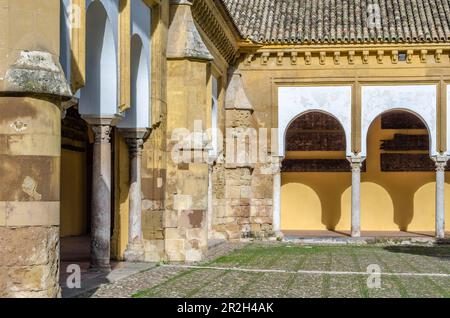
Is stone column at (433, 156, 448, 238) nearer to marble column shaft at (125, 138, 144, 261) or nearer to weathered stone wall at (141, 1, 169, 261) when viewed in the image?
weathered stone wall at (141, 1, 169, 261)

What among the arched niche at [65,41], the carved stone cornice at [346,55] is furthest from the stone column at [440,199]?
the arched niche at [65,41]

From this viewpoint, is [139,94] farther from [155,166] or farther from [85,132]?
[85,132]

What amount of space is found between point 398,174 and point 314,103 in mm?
5130

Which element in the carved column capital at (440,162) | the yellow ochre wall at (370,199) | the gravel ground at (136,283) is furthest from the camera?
the yellow ochre wall at (370,199)

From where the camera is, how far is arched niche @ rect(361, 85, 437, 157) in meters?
24.0

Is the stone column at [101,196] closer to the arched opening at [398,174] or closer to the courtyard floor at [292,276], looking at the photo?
the courtyard floor at [292,276]

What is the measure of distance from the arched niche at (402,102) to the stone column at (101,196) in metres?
12.5

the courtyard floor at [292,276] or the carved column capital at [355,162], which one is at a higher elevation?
the carved column capital at [355,162]

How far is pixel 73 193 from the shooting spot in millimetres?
23875

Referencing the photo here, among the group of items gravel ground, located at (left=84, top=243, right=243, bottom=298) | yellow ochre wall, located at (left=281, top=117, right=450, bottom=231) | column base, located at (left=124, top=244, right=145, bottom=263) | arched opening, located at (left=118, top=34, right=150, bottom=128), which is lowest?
gravel ground, located at (left=84, top=243, right=243, bottom=298)

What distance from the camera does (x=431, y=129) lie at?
2403cm

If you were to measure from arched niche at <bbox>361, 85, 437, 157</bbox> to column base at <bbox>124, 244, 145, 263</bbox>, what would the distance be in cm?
1075

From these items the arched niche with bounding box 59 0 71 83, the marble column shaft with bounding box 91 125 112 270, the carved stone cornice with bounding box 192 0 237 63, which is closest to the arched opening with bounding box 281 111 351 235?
the carved stone cornice with bounding box 192 0 237 63

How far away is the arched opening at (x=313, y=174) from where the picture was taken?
28.2 metres
